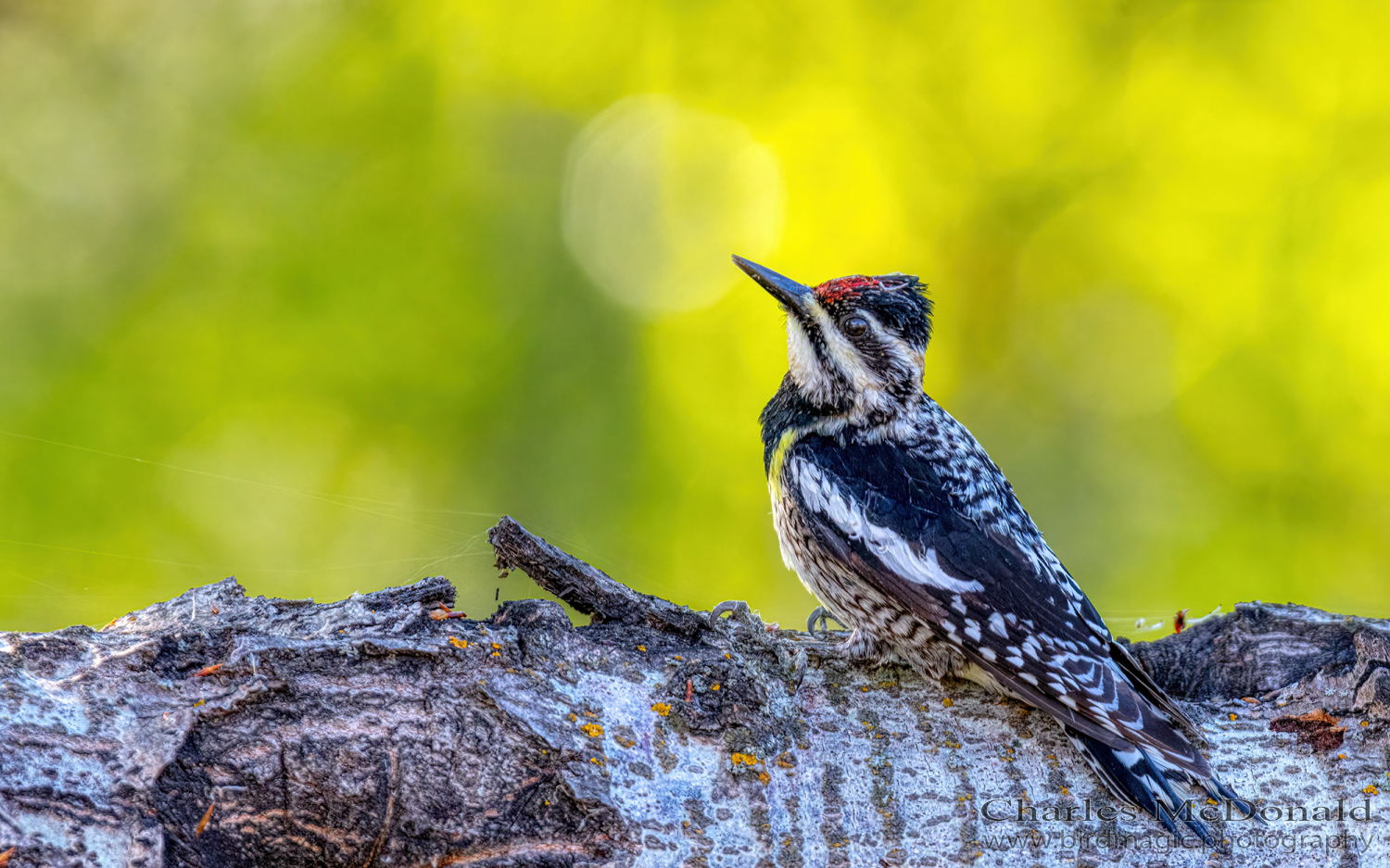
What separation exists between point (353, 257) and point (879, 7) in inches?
90.1

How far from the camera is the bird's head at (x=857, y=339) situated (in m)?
3.14

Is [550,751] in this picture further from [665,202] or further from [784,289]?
[665,202]

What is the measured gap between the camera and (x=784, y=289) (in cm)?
314

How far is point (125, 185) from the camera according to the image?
4.01m

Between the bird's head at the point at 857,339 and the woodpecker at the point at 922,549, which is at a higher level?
the bird's head at the point at 857,339

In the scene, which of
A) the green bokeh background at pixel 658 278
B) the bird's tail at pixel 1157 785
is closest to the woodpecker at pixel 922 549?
the bird's tail at pixel 1157 785

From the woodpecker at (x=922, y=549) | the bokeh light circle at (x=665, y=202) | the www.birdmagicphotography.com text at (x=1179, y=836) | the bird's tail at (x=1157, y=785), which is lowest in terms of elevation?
the www.birdmagicphotography.com text at (x=1179, y=836)

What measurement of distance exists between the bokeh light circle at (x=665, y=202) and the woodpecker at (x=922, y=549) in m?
1.04

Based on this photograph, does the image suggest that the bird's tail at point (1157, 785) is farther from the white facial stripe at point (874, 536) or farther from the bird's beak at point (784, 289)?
the bird's beak at point (784, 289)

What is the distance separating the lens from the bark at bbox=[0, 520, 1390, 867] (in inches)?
69.7

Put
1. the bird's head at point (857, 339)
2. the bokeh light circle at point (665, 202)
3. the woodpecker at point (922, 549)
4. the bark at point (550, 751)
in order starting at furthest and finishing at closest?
the bokeh light circle at point (665, 202), the bird's head at point (857, 339), the woodpecker at point (922, 549), the bark at point (550, 751)

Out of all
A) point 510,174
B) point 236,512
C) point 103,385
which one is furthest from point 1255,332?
point 103,385

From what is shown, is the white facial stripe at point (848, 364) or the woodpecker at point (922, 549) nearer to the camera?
the woodpecker at point (922, 549)

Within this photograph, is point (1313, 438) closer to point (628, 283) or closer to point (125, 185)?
point (628, 283)
